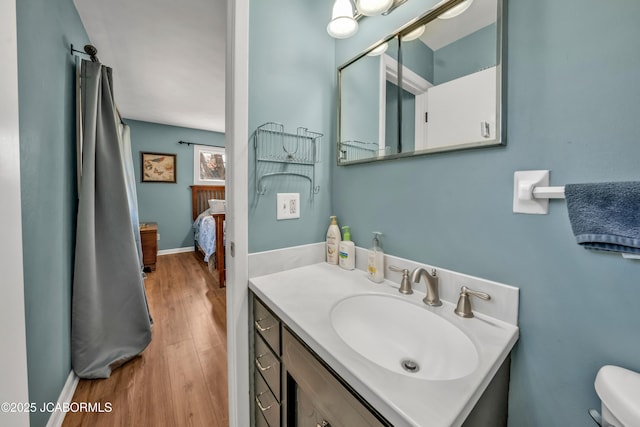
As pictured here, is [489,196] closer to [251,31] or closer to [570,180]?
[570,180]

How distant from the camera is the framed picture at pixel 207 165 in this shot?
4.52 m

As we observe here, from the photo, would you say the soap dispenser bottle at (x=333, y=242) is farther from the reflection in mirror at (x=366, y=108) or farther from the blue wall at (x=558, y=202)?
the blue wall at (x=558, y=202)

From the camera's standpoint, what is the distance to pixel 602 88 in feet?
1.70

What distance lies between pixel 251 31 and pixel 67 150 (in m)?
1.29

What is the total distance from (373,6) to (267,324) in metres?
1.27

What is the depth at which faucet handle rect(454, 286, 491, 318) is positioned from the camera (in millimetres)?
700

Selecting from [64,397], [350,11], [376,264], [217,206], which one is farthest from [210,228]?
[350,11]

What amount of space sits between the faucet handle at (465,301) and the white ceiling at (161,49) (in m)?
2.27

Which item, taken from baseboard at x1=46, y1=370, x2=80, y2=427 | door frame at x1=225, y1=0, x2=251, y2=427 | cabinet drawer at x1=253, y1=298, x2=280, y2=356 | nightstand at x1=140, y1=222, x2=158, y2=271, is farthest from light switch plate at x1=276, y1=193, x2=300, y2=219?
nightstand at x1=140, y1=222, x2=158, y2=271

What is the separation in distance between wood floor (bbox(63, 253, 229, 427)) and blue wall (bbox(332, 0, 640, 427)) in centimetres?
145

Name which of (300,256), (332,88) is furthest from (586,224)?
(332,88)

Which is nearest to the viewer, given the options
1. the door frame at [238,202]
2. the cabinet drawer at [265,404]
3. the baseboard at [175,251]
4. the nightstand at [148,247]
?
the cabinet drawer at [265,404]

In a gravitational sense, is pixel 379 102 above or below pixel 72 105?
below

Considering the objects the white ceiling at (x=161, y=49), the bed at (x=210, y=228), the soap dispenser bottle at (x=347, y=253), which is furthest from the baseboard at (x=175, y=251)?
the soap dispenser bottle at (x=347, y=253)
